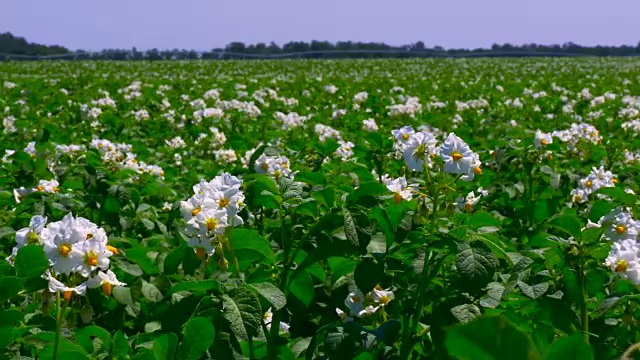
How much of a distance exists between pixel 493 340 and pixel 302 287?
145 cm

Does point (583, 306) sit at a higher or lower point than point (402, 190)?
lower

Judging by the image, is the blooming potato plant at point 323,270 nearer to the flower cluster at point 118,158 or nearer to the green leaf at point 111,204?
the green leaf at point 111,204

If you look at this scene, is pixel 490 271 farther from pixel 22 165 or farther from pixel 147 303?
pixel 22 165

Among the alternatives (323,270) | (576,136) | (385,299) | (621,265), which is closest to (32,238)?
(323,270)

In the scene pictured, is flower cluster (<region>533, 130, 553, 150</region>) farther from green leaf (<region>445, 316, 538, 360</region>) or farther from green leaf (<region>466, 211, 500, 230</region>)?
green leaf (<region>445, 316, 538, 360</region>)

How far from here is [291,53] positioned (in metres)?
50.7

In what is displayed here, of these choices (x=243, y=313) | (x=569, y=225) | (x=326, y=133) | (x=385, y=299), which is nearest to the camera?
(x=243, y=313)

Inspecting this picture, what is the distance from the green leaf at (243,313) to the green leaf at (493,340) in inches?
45.4

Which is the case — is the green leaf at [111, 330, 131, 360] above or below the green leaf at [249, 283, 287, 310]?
below

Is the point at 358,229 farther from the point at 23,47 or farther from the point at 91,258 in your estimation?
the point at 23,47

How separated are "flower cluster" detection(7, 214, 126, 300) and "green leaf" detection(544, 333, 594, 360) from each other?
129 centimetres

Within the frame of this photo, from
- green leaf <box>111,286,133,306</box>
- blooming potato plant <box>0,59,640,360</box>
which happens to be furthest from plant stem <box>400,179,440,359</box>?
green leaf <box>111,286,133,306</box>

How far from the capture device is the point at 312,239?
212cm

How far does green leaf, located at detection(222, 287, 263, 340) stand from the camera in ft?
5.57
